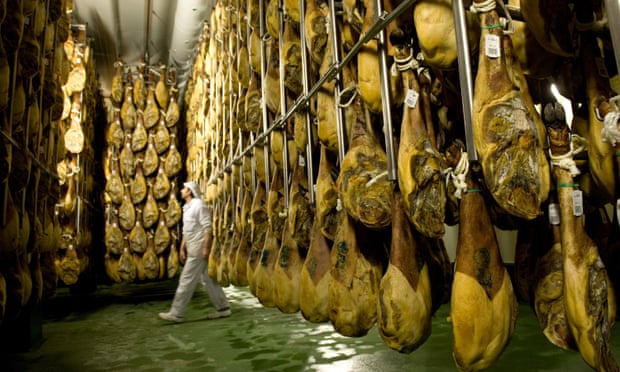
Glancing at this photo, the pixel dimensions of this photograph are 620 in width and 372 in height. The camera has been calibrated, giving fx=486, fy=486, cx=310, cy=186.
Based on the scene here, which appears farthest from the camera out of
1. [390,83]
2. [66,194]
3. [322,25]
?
[66,194]

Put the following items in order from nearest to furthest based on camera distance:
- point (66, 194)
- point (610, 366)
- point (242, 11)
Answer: point (610, 366)
point (242, 11)
point (66, 194)

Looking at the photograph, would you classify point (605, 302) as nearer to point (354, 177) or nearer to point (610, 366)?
point (610, 366)

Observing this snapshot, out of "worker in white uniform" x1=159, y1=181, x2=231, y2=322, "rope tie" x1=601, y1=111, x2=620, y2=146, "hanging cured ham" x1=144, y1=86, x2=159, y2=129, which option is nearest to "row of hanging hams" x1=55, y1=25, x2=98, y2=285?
"hanging cured ham" x1=144, y1=86, x2=159, y2=129

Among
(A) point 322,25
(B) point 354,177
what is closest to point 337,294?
(B) point 354,177

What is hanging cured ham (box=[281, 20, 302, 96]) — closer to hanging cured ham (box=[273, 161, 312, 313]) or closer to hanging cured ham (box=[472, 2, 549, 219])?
hanging cured ham (box=[273, 161, 312, 313])

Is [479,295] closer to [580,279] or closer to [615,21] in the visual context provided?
[580,279]

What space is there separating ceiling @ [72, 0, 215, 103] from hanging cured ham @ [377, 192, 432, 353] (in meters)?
5.65

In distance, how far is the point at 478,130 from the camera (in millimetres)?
1435

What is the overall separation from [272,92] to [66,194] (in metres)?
4.86

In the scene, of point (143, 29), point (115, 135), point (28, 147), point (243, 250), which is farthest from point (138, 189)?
point (243, 250)

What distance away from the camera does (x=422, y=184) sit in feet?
5.53

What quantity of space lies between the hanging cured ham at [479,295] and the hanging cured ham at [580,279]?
18 centimetres

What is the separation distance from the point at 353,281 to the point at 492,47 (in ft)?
3.64

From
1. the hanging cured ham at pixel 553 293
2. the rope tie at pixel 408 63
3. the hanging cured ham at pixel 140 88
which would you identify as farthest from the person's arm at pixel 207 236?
the hanging cured ham at pixel 553 293
